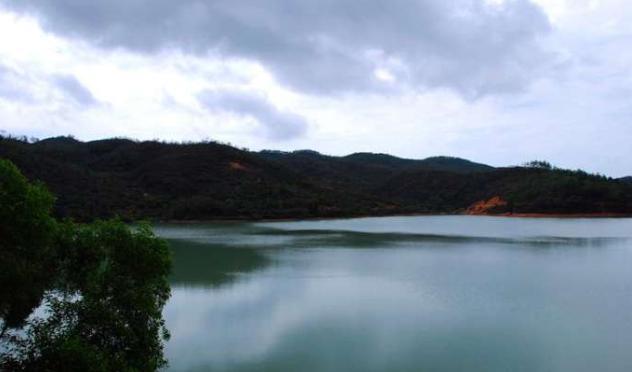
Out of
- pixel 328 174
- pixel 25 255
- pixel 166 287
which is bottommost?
pixel 166 287

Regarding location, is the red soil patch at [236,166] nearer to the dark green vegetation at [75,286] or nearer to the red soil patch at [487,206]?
the red soil patch at [487,206]

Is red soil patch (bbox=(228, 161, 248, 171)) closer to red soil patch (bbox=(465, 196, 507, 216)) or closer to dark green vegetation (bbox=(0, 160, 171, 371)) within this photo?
red soil patch (bbox=(465, 196, 507, 216))

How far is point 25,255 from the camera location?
7402 mm

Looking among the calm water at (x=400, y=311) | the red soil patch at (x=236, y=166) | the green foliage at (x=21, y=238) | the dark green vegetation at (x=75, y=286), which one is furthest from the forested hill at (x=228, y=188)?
the green foliage at (x=21, y=238)

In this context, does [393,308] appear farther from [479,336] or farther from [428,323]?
[479,336]

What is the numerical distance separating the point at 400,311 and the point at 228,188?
5577cm

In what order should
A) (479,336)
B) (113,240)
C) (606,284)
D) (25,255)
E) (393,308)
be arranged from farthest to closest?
(606,284), (393,308), (479,336), (113,240), (25,255)

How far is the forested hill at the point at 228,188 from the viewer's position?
5516 cm

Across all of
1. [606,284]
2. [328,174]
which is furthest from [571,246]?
[328,174]

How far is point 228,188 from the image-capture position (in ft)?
228

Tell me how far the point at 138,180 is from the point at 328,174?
4783 cm

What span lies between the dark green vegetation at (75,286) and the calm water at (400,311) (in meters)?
2.63

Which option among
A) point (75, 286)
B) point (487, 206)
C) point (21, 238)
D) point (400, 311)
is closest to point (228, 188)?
point (487, 206)

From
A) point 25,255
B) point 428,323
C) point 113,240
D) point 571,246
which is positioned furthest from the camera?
point 571,246
